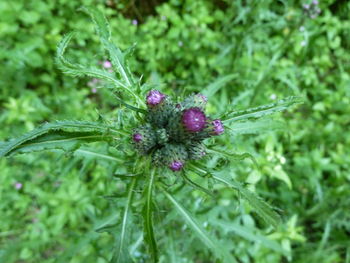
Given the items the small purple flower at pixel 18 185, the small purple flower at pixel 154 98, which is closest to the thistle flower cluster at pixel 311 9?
the small purple flower at pixel 154 98

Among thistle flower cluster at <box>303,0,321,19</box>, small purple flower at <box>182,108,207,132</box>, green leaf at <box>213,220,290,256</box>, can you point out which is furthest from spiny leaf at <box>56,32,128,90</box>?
thistle flower cluster at <box>303,0,321,19</box>

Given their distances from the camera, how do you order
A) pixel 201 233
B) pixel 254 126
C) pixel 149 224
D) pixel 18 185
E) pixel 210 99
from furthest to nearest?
1. pixel 210 99
2. pixel 18 185
3. pixel 254 126
4. pixel 201 233
5. pixel 149 224

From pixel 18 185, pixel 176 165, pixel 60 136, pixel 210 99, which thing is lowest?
pixel 176 165

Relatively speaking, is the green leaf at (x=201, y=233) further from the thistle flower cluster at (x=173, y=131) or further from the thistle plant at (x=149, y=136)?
the thistle flower cluster at (x=173, y=131)

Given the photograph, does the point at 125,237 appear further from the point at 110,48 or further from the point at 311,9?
the point at 311,9

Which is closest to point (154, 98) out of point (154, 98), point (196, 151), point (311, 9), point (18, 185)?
point (154, 98)

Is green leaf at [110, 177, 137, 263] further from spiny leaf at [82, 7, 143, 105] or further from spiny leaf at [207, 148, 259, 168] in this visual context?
spiny leaf at [82, 7, 143, 105]

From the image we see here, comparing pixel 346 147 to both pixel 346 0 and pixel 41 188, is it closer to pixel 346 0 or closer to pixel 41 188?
pixel 346 0

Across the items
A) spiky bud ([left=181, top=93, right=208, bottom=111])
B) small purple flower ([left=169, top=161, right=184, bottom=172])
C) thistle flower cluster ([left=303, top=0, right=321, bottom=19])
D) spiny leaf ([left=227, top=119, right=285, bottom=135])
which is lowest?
small purple flower ([left=169, top=161, right=184, bottom=172])

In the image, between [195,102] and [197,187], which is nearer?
[197,187]
